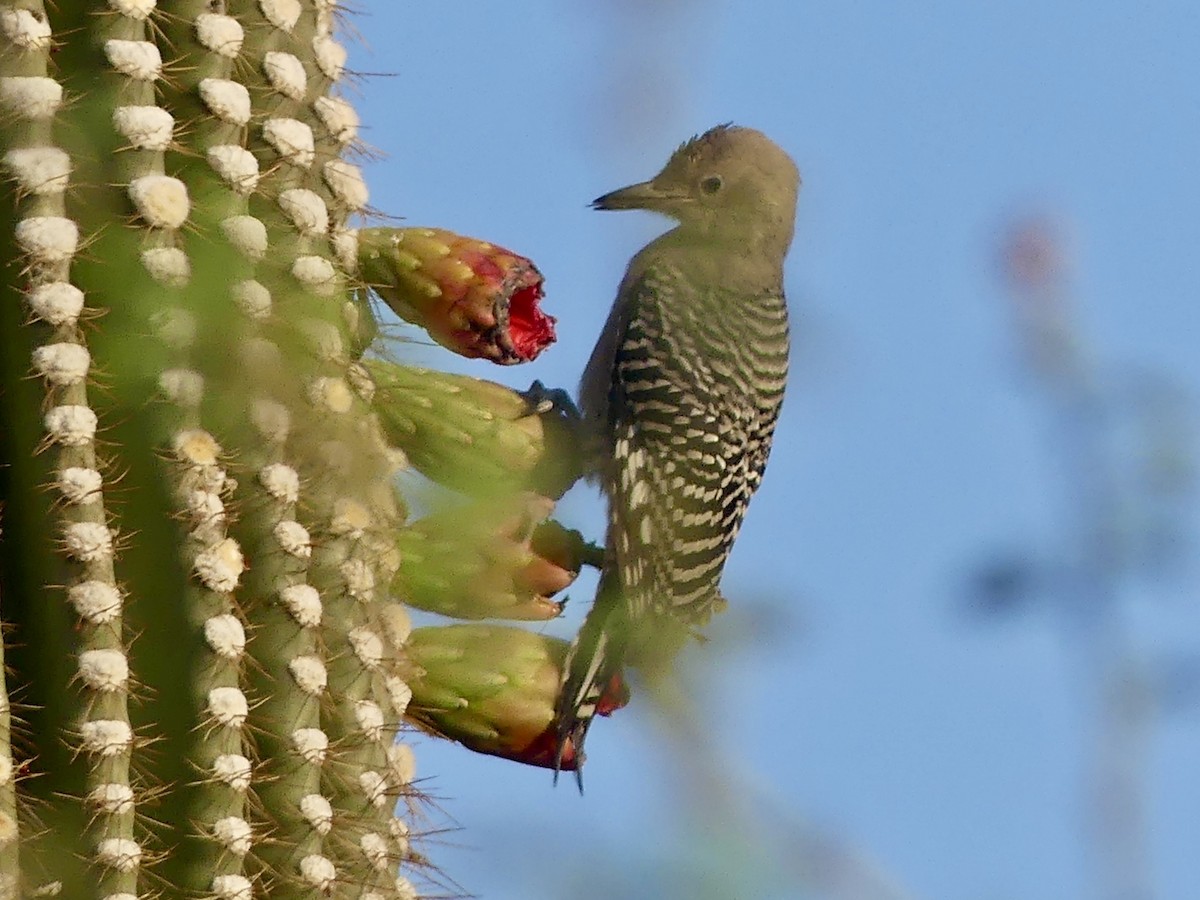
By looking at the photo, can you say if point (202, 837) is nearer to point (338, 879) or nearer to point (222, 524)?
point (338, 879)

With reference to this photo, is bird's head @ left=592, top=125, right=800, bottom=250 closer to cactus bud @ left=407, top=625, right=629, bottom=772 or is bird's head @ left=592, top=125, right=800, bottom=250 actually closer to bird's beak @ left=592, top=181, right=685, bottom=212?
bird's beak @ left=592, top=181, right=685, bottom=212

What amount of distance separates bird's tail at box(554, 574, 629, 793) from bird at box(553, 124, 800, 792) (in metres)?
0.64

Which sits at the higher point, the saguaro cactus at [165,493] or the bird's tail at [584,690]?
the saguaro cactus at [165,493]

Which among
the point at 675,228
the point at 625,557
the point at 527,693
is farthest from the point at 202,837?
the point at 675,228

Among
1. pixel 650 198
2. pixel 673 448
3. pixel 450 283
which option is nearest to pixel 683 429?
pixel 673 448

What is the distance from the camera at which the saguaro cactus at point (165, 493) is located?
78.6 inches

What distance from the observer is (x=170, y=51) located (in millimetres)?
2176

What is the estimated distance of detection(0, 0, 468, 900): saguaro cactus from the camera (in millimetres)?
1996

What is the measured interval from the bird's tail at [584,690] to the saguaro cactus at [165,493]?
1.33 feet

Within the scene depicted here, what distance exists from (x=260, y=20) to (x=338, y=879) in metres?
1.08

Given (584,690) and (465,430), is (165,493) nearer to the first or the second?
(465,430)

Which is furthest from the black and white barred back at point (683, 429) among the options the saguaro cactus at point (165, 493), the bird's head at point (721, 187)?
the saguaro cactus at point (165, 493)

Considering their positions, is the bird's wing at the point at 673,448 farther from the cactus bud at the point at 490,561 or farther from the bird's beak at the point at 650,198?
the cactus bud at the point at 490,561

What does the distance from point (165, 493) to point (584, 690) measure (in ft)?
2.67
